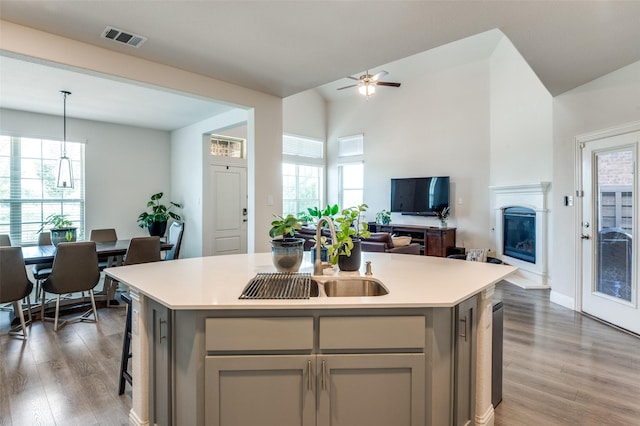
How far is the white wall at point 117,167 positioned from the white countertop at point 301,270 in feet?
15.7

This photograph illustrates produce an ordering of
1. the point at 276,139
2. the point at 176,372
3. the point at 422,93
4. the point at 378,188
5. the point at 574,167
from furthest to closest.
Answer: the point at 378,188 < the point at 422,93 < the point at 276,139 < the point at 574,167 < the point at 176,372

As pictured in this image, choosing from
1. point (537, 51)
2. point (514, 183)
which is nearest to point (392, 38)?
point (537, 51)

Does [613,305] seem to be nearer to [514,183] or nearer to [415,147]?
[514,183]

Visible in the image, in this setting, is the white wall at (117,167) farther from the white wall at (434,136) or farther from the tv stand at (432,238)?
the tv stand at (432,238)

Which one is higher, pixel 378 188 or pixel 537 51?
pixel 537 51

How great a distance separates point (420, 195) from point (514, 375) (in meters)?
5.03

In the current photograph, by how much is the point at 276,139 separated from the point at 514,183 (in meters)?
4.22

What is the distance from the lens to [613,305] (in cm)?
339

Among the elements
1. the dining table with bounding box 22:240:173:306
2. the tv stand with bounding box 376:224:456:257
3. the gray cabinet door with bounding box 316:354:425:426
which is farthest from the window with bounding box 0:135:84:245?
the tv stand with bounding box 376:224:456:257

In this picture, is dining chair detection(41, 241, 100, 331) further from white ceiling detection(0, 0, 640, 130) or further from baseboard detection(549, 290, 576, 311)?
baseboard detection(549, 290, 576, 311)

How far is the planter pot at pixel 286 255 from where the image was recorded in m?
1.95

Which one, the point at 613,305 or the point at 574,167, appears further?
the point at 574,167

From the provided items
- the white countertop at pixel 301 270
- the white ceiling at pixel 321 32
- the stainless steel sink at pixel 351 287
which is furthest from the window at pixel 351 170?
the stainless steel sink at pixel 351 287

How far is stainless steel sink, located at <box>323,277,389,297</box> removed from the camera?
5.91 feet
